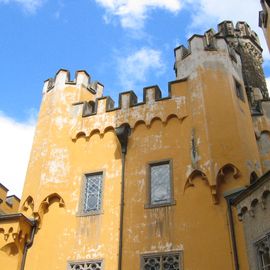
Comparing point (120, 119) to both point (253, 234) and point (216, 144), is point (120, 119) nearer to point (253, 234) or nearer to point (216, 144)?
point (216, 144)

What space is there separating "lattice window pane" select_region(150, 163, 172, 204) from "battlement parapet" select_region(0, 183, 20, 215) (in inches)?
285

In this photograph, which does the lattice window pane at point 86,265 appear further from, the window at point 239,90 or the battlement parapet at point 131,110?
the window at point 239,90

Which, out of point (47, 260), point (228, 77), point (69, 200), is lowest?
point (47, 260)

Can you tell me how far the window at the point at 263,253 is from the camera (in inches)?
333

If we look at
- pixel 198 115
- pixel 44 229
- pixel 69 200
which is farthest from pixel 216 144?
pixel 44 229

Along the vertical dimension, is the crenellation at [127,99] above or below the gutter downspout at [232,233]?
above

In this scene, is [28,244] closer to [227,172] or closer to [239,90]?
[227,172]

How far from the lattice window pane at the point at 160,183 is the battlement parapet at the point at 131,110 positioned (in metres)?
1.55

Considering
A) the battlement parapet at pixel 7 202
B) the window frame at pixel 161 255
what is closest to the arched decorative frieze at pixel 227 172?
the window frame at pixel 161 255

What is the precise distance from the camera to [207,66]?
12805 millimetres

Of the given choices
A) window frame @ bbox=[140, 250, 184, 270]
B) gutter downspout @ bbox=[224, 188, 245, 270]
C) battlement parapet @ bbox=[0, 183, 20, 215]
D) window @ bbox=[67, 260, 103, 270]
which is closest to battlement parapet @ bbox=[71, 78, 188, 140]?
gutter downspout @ bbox=[224, 188, 245, 270]

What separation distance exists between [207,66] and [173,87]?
1.24 meters

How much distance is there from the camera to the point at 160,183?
11656mm

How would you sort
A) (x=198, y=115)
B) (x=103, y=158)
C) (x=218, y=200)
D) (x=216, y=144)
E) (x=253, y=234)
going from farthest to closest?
→ (x=103, y=158)
(x=198, y=115)
(x=216, y=144)
(x=218, y=200)
(x=253, y=234)
